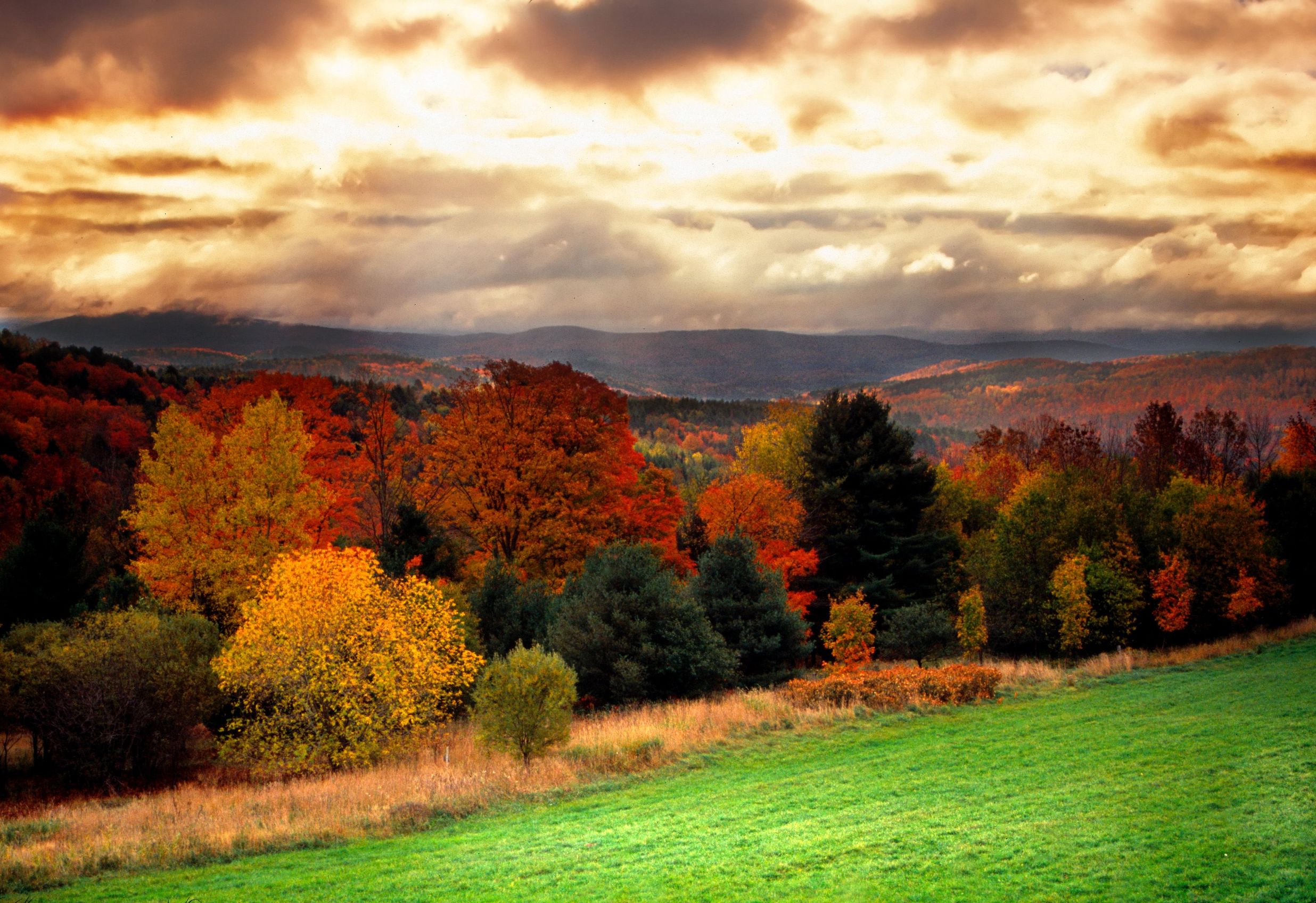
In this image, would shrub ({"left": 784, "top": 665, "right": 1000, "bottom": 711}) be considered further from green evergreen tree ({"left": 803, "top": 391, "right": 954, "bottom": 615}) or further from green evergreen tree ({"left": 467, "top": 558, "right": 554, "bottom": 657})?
green evergreen tree ({"left": 803, "top": 391, "right": 954, "bottom": 615})

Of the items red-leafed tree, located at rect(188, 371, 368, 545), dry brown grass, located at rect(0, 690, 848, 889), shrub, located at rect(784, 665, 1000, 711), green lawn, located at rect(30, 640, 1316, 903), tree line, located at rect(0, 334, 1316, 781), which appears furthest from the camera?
red-leafed tree, located at rect(188, 371, 368, 545)

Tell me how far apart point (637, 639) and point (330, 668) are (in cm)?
1068

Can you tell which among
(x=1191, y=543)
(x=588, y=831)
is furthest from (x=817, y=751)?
(x=1191, y=543)

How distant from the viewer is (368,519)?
5403cm

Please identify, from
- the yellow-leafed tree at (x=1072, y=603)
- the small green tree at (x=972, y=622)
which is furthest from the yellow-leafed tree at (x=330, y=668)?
the yellow-leafed tree at (x=1072, y=603)

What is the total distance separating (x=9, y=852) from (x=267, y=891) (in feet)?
19.7

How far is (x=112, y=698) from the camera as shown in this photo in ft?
84.0

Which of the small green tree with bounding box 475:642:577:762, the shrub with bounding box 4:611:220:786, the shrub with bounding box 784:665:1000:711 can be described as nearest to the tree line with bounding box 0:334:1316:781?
the shrub with bounding box 4:611:220:786

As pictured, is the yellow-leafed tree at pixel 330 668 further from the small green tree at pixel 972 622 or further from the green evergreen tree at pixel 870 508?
the green evergreen tree at pixel 870 508

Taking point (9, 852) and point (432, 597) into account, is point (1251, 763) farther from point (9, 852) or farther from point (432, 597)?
point (9, 852)

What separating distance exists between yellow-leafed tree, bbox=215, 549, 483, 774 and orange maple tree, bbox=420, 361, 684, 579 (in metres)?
17.9

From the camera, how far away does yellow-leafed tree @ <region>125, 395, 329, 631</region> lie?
3700 cm

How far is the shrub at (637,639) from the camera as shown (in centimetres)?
2989

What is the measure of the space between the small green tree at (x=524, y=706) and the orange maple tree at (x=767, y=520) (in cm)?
2295
